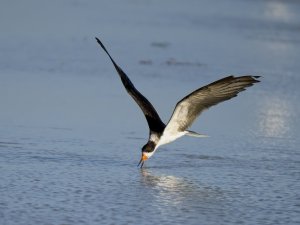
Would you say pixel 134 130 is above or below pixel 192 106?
below

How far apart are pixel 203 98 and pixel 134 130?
87.0 inches

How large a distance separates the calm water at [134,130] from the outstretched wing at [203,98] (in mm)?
500

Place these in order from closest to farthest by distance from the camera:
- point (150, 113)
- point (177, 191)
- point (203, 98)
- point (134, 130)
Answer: point (177, 191) < point (203, 98) < point (150, 113) < point (134, 130)

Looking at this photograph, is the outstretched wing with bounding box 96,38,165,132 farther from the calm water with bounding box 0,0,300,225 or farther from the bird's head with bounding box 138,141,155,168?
the calm water with bounding box 0,0,300,225

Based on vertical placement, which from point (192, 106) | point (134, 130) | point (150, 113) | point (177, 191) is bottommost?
point (134, 130)

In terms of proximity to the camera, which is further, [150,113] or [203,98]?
[150,113]

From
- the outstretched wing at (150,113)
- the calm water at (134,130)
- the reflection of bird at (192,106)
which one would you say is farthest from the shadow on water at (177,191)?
the outstretched wing at (150,113)

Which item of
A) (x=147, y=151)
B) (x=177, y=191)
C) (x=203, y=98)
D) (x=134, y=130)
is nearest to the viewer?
(x=177, y=191)

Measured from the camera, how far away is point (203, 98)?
358 inches

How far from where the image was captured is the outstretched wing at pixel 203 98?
889 centimetres

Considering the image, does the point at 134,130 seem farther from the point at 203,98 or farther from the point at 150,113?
the point at 203,98

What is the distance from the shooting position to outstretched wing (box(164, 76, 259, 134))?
8.89 m

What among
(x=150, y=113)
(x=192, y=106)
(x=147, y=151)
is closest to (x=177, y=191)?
(x=147, y=151)

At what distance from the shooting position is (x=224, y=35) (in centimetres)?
2302
